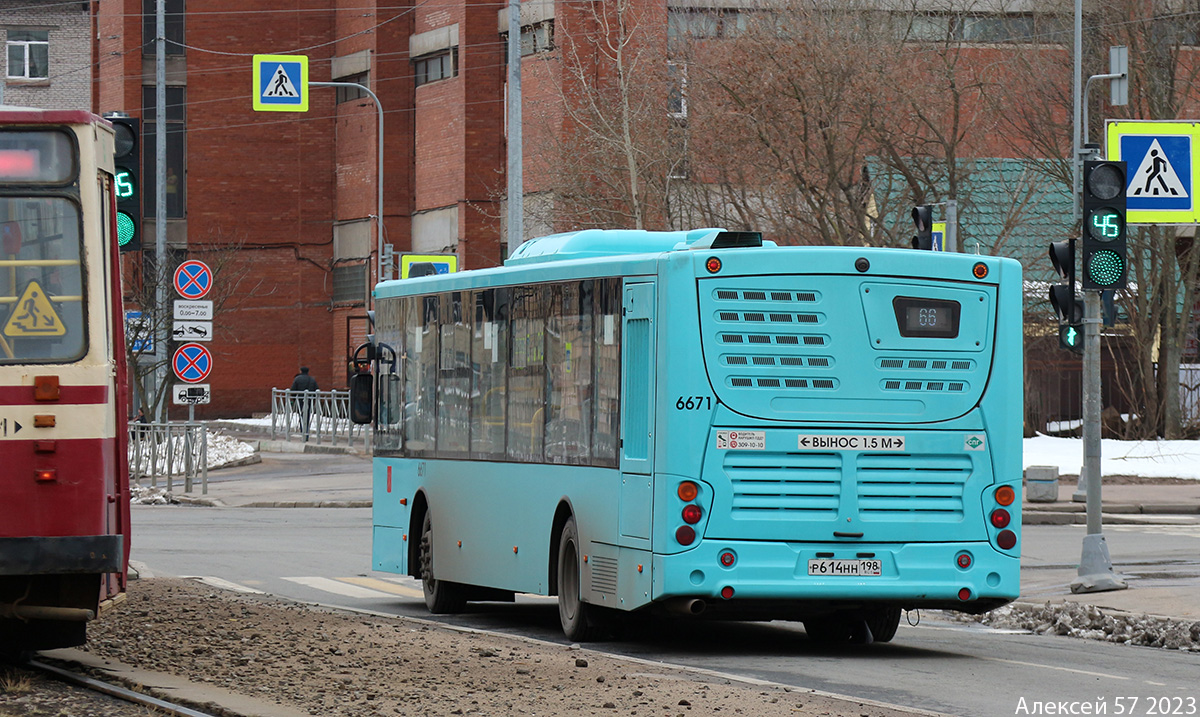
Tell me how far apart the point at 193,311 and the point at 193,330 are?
1.04 feet

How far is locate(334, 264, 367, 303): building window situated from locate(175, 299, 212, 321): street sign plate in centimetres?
2721

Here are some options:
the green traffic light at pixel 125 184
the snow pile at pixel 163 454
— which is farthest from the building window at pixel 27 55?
the green traffic light at pixel 125 184

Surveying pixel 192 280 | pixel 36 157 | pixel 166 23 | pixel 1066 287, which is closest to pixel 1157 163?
pixel 1066 287

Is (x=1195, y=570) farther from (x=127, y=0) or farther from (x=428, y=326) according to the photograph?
(x=127, y=0)

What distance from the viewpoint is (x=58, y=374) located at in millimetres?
10117

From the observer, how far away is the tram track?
368 inches

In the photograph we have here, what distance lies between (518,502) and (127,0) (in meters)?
48.2

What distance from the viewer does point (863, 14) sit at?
1435 inches

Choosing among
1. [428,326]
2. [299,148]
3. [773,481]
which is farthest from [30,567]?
[299,148]

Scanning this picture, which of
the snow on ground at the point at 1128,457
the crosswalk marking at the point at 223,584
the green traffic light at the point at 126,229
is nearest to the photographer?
the green traffic light at the point at 126,229

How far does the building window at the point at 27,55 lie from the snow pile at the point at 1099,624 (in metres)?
57.5

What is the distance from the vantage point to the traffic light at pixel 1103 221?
57.5 ft

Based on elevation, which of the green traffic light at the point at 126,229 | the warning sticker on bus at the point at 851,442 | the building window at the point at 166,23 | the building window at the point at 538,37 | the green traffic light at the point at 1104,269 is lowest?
the warning sticker on bus at the point at 851,442

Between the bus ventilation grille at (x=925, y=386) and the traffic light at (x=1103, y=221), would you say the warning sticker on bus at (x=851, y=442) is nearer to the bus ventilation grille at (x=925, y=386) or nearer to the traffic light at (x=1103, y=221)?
the bus ventilation grille at (x=925, y=386)
